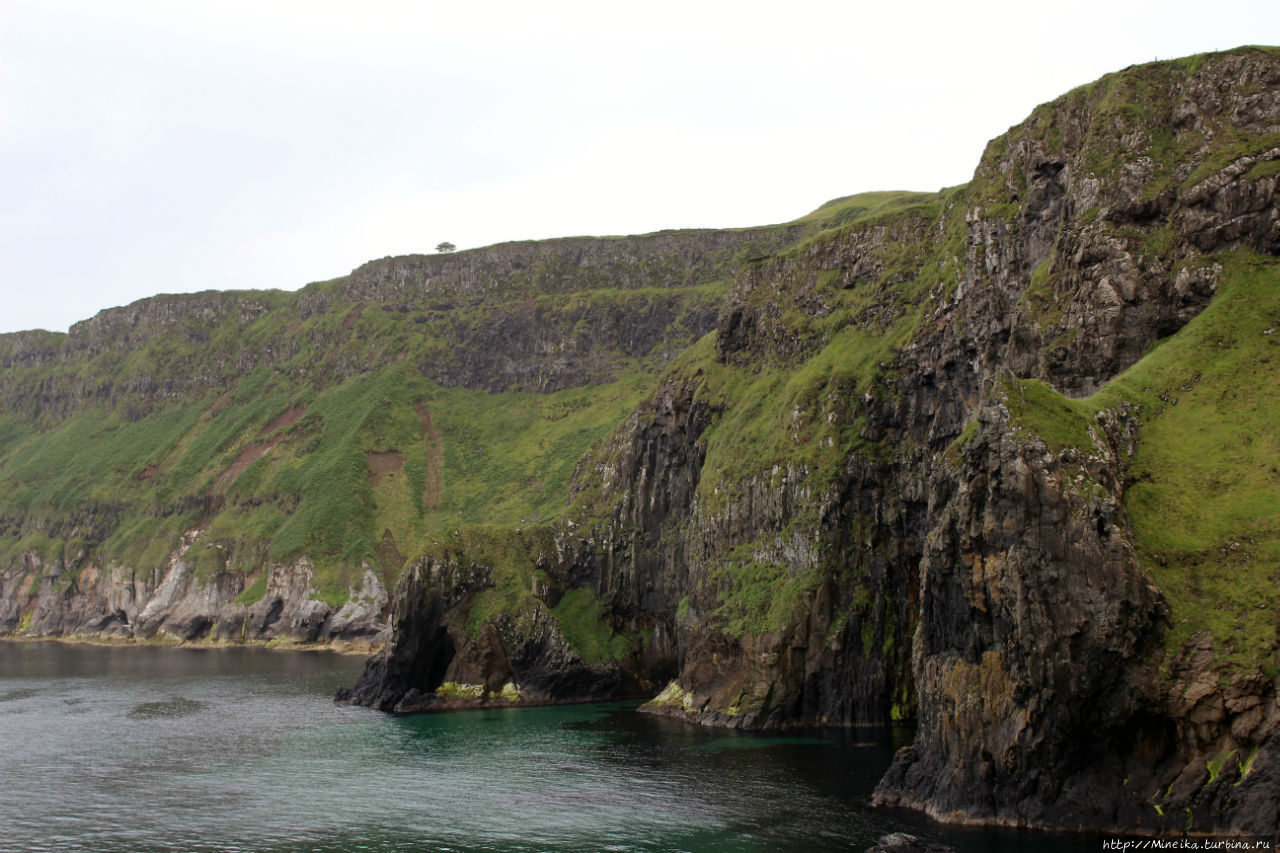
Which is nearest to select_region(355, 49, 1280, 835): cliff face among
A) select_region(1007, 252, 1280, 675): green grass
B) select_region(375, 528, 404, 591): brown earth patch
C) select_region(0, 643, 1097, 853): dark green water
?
select_region(1007, 252, 1280, 675): green grass

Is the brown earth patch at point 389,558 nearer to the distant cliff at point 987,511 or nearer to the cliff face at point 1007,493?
the distant cliff at point 987,511

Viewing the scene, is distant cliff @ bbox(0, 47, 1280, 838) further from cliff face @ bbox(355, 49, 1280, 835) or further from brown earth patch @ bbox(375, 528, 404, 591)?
brown earth patch @ bbox(375, 528, 404, 591)

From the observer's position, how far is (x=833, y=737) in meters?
80.0

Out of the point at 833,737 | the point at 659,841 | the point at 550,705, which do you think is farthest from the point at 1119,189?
the point at 550,705

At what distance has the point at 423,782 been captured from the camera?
6969cm

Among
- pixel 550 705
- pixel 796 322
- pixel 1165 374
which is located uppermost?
pixel 796 322

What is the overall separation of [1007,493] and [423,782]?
43.4m

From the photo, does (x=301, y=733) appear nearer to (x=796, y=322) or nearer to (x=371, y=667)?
(x=371, y=667)

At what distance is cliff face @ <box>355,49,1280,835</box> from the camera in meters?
51.5

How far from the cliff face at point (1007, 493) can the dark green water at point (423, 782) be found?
20.9ft

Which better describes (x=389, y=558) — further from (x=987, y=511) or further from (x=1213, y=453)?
(x=1213, y=453)

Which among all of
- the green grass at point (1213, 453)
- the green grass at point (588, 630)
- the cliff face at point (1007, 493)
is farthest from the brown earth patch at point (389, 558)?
the green grass at point (1213, 453)

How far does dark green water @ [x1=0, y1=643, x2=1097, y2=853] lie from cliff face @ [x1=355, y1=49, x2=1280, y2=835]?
637 cm

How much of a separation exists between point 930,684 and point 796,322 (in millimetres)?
62263
